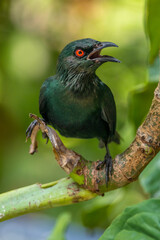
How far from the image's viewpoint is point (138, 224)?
193 centimetres

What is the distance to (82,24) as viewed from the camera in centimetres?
474

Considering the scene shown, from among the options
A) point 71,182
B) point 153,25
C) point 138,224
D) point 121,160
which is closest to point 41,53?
point 153,25

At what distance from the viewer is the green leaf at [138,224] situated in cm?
191

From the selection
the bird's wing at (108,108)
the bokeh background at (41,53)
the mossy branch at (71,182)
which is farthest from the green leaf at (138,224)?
the bokeh background at (41,53)

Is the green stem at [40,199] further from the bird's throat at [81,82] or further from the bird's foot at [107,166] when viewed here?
the bird's throat at [81,82]

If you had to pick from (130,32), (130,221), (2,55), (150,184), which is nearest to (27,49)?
(2,55)

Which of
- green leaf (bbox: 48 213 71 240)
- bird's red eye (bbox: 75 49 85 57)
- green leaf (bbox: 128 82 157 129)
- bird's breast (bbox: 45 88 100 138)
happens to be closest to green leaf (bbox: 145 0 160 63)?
green leaf (bbox: 128 82 157 129)

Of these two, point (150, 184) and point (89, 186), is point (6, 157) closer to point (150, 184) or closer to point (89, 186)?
point (150, 184)

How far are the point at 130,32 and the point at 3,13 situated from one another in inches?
58.1

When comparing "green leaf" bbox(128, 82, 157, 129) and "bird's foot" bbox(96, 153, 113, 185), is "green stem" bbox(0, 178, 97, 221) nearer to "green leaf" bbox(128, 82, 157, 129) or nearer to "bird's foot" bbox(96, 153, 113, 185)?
"bird's foot" bbox(96, 153, 113, 185)

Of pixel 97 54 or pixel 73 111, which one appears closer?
pixel 97 54

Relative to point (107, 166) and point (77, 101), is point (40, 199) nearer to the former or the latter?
point (107, 166)

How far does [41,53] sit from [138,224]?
331cm

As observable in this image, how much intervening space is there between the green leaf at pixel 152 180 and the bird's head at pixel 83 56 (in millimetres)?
797
